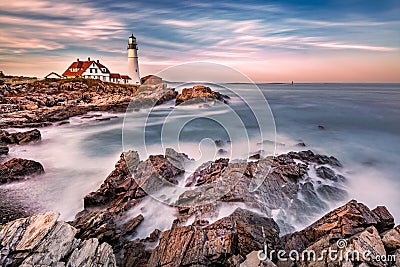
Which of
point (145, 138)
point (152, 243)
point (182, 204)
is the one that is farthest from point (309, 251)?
point (145, 138)

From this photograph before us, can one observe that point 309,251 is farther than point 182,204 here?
No

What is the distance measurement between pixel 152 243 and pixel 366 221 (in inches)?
174

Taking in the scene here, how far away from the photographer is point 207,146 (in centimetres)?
1348

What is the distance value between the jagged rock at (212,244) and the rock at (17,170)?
6.61 meters

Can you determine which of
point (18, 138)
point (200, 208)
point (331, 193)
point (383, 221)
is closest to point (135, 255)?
point (200, 208)

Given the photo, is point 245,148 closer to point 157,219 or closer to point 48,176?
point 157,219

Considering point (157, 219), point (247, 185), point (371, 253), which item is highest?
point (371, 253)

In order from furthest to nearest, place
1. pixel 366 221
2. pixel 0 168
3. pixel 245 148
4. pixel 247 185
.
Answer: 1. pixel 245 148
2. pixel 0 168
3. pixel 247 185
4. pixel 366 221

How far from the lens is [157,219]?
6957mm

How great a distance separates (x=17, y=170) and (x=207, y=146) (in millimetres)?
8119

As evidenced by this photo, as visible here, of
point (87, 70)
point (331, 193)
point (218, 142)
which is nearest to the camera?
point (331, 193)

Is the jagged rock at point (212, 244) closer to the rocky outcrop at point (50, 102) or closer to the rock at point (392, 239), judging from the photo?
the rock at point (392, 239)

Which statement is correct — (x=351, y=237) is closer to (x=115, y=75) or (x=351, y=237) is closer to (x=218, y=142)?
(x=218, y=142)

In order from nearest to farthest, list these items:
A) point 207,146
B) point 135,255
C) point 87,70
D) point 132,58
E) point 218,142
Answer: point 135,255 → point 207,146 → point 218,142 → point 132,58 → point 87,70
